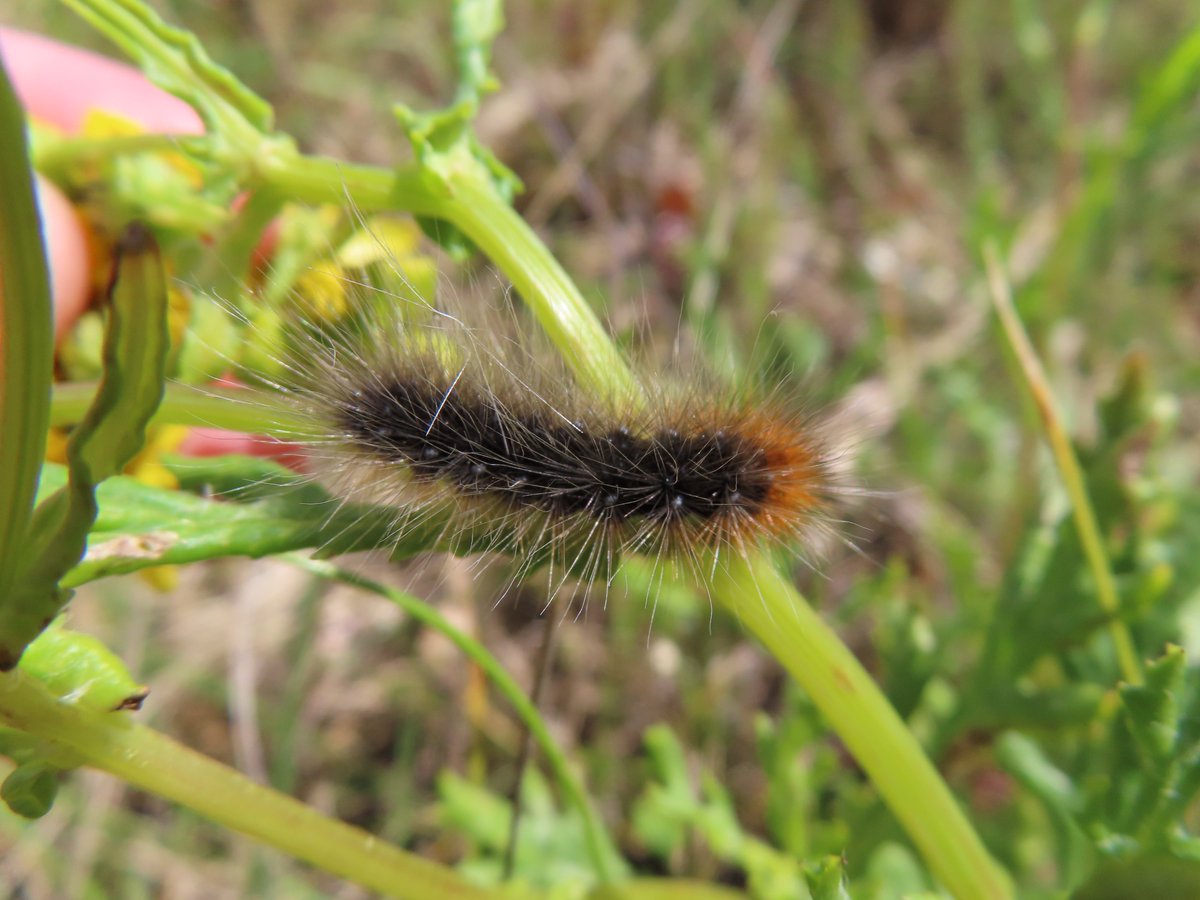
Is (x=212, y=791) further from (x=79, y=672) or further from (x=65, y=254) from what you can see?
(x=65, y=254)

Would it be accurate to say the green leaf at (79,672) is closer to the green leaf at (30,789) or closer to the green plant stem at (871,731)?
the green leaf at (30,789)

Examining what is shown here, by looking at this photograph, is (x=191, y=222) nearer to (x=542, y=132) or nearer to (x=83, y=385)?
(x=83, y=385)

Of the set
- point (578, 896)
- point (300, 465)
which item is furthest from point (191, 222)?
point (578, 896)

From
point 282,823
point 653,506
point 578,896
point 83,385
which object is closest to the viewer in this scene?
point 282,823

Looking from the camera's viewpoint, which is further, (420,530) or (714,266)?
(714,266)

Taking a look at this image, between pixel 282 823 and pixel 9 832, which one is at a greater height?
pixel 282 823

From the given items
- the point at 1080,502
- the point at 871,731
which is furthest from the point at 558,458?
the point at 1080,502
